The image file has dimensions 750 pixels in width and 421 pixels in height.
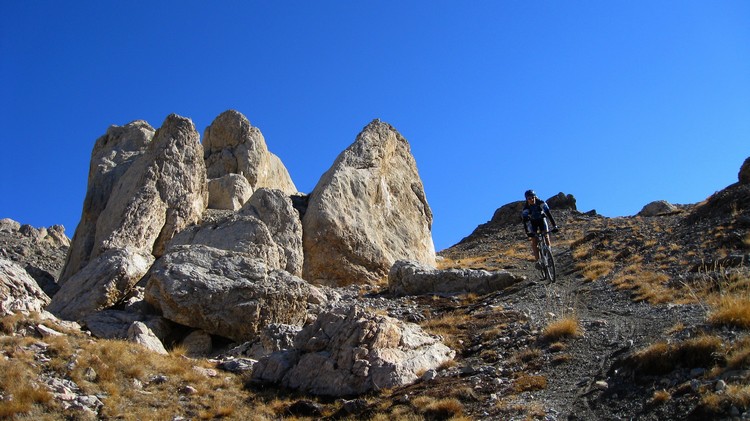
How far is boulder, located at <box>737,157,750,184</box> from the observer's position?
1519 inches

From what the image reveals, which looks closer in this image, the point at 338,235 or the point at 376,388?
the point at 376,388

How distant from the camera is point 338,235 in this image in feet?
84.3

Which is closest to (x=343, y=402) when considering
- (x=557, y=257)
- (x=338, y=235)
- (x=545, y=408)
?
(x=545, y=408)

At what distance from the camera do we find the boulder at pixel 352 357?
39.3 ft

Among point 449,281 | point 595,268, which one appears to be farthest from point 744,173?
point 449,281

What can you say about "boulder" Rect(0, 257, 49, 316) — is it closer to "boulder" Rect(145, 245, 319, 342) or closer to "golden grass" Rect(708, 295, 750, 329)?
"boulder" Rect(145, 245, 319, 342)

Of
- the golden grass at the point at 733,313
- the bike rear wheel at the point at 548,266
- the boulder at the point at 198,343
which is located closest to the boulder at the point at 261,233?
the boulder at the point at 198,343

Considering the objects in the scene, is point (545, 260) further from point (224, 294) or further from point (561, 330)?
point (224, 294)

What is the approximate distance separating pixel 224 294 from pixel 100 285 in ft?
11.0

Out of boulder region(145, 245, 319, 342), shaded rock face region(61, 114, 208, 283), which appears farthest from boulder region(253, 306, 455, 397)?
shaded rock face region(61, 114, 208, 283)

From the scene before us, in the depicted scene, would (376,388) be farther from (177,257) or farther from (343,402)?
(177,257)

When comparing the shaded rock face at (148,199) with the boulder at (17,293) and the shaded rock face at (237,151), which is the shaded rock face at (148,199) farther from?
the boulder at (17,293)

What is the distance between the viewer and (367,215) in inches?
1096

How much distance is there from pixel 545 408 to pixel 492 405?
875mm
